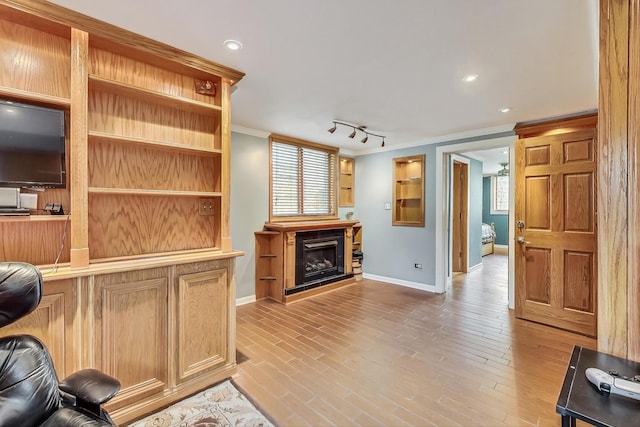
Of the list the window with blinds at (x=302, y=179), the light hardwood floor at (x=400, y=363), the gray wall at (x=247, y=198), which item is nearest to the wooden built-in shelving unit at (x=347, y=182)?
the window with blinds at (x=302, y=179)

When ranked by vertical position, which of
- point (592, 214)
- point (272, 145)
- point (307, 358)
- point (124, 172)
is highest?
point (272, 145)

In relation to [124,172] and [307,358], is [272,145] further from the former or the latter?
[307,358]

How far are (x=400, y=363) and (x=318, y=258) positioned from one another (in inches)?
98.3

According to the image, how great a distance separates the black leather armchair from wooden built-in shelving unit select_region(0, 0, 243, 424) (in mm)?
402

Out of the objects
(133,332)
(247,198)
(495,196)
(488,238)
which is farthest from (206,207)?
(495,196)

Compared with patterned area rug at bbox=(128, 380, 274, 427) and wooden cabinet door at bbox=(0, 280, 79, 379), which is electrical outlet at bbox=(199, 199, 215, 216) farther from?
patterned area rug at bbox=(128, 380, 274, 427)

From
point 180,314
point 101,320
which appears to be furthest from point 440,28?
point 101,320

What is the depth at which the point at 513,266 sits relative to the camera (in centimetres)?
386

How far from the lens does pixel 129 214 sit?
7.07ft

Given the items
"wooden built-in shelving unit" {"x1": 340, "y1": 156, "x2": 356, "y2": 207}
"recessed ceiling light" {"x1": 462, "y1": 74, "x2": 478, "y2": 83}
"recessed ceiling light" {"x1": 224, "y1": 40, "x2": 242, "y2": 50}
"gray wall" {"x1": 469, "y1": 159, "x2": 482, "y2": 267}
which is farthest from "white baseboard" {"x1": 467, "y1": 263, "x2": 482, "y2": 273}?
"recessed ceiling light" {"x1": 224, "y1": 40, "x2": 242, "y2": 50}

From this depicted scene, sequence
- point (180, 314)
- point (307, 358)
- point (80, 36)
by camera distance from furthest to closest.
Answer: point (307, 358), point (180, 314), point (80, 36)

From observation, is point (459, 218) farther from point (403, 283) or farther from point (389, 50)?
point (389, 50)

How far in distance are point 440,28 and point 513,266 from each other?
335 cm

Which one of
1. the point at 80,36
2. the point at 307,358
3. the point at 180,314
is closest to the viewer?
the point at 80,36
